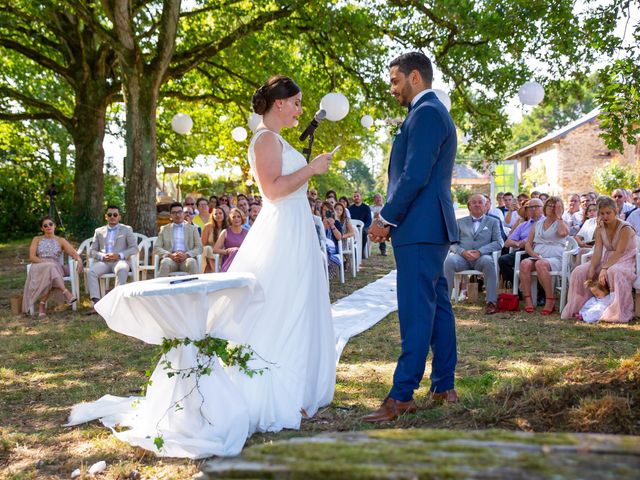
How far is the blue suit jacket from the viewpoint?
4016 mm

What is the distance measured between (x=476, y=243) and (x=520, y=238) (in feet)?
2.85

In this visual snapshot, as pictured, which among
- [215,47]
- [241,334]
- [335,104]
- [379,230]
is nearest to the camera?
[379,230]

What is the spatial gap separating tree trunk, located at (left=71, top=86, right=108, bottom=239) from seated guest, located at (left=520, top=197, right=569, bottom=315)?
11498 millimetres

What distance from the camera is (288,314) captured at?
4.54m

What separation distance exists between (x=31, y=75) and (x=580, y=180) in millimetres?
30293

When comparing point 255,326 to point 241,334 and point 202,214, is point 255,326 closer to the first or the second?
point 241,334

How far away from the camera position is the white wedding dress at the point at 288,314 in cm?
436

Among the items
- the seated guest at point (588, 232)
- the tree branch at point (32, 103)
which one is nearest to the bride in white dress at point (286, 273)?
the seated guest at point (588, 232)

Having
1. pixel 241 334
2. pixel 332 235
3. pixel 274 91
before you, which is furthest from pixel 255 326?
pixel 332 235

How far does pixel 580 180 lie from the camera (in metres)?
39.2

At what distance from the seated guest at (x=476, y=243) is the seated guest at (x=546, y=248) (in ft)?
1.51

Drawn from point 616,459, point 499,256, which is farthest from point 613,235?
point 616,459

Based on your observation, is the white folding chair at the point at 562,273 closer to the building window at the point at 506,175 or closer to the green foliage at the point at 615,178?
the green foliage at the point at 615,178

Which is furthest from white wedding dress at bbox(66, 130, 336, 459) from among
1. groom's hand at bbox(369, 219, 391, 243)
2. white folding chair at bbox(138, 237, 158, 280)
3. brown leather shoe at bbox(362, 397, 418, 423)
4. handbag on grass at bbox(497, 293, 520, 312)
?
white folding chair at bbox(138, 237, 158, 280)
